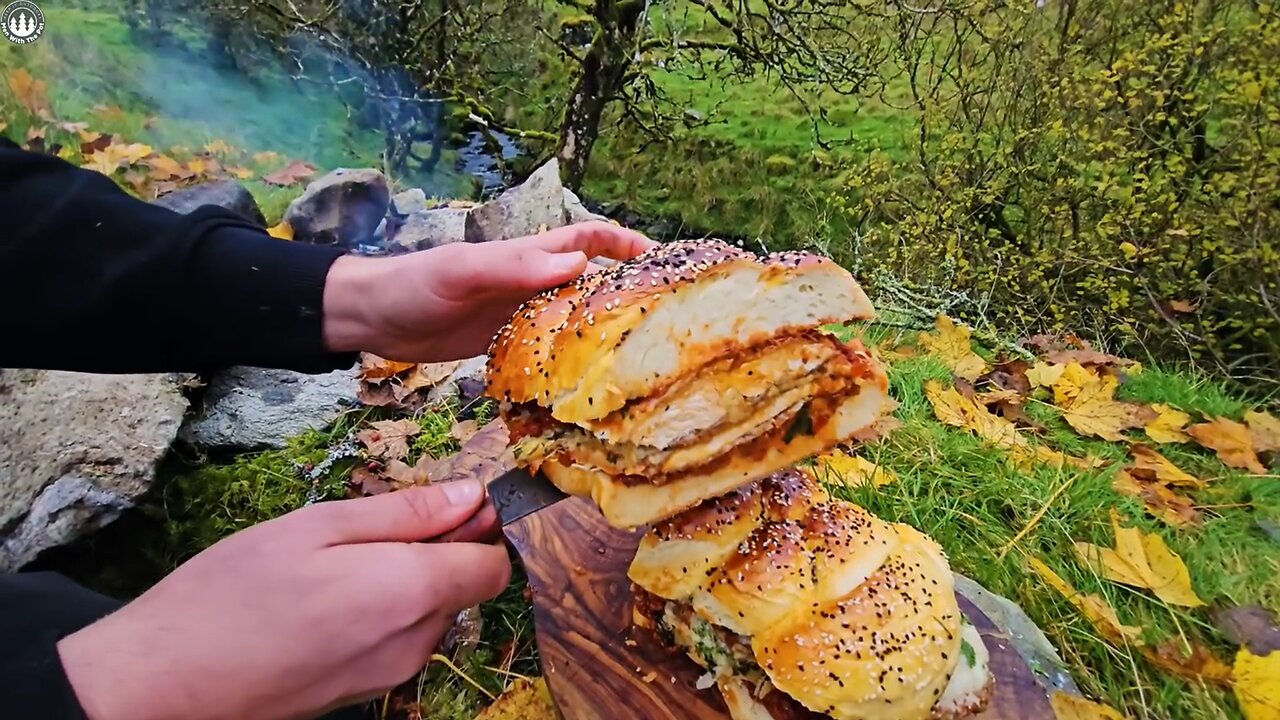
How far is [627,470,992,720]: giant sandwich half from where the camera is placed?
3.98 feet

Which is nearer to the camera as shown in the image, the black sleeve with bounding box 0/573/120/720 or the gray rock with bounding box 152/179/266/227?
the black sleeve with bounding box 0/573/120/720

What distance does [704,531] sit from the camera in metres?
1.38

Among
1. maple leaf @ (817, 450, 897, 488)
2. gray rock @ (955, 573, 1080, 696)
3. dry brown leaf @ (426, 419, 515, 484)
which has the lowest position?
dry brown leaf @ (426, 419, 515, 484)

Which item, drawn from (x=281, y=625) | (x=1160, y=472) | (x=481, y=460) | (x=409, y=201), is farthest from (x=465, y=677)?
(x=409, y=201)

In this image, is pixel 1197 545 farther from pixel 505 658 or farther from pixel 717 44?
pixel 717 44

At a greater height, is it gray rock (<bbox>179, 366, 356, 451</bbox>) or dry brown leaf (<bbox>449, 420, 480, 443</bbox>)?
dry brown leaf (<bbox>449, 420, 480, 443</bbox>)

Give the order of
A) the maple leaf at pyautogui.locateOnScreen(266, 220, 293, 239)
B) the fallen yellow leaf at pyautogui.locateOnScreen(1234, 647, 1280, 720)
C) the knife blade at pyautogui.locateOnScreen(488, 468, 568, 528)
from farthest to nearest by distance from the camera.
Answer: the maple leaf at pyautogui.locateOnScreen(266, 220, 293, 239) < the fallen yellow leaf at pyautogui.locateOnScreen(1234, 647, 1280, 720) < the knife blade at pyautogui.locateOnScreen(488, 468, 568, 528)

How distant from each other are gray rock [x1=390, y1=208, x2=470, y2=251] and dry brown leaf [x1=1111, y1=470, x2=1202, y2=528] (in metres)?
3.04

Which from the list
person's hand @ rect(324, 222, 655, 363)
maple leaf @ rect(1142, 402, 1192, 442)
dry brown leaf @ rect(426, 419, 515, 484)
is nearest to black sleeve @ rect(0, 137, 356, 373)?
person's hand @ rect(324, 222, 655, 363)

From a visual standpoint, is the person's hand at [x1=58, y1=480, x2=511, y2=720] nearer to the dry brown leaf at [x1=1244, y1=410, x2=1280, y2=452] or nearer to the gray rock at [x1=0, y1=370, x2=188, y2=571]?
the gray rock at [x1=0, y1=370, x2=188, y2=571]

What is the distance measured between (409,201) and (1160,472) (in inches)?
145

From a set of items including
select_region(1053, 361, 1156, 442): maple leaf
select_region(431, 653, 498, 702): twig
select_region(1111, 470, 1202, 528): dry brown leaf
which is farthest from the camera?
select_region(1053, 361, 1156, 442): maple leaf

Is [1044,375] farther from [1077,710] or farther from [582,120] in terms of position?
[582,120]

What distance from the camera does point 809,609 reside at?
1.29m
